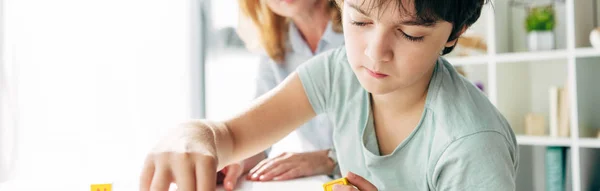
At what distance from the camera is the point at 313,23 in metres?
1.65

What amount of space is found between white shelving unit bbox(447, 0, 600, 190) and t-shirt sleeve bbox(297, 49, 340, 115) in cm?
139

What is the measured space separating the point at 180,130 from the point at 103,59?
5.24ft

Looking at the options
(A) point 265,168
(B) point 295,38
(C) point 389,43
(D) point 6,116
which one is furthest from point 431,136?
(D) point 6,116

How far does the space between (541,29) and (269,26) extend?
1.35 m

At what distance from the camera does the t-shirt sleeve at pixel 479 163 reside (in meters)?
0.71

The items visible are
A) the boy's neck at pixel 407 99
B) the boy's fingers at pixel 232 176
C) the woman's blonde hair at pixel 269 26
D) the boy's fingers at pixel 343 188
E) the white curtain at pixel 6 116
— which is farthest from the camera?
the white curtain at pixel 6 116

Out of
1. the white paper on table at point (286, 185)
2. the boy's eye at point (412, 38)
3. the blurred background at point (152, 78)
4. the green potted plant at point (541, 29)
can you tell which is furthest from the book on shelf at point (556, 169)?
the boy's eye at point (412, 38)

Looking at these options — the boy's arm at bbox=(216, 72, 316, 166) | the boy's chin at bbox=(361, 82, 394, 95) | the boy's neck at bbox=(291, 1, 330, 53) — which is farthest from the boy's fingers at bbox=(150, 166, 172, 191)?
the boy's neck at bbox=(291, 1, 330, 53)

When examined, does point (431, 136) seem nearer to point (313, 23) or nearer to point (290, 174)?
point (290, 174)

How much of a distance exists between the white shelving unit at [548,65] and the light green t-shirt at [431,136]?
4.62ft

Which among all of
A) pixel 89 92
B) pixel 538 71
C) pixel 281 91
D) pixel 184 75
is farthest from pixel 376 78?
pixel 184 75

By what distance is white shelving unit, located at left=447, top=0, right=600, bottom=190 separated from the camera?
219cm

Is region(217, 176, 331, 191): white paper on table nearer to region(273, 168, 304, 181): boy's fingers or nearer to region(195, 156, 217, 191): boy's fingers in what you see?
region(273, 168, 304, 181): boy's fingers

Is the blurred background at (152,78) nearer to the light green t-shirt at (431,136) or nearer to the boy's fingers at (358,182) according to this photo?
the light green t-shirt at (431,136)
